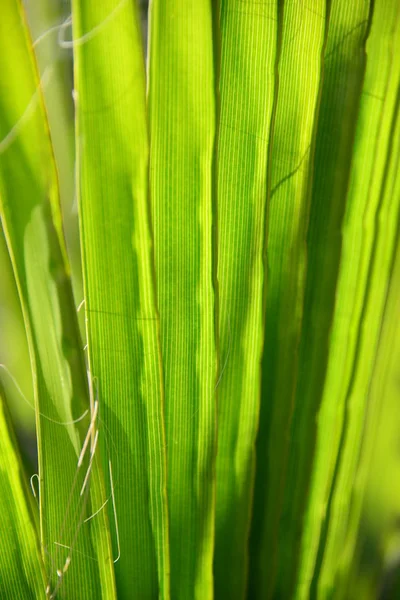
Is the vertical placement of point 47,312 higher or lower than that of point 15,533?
higher

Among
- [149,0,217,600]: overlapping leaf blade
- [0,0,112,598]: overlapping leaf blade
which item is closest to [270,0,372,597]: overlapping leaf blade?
[149,0,217,600]: overlapping leaf blade

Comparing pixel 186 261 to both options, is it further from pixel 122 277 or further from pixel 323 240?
pixel 323 240

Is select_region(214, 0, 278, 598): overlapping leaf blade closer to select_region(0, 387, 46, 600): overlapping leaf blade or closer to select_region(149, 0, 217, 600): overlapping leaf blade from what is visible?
select_region(149, 0, 217, 600): overlapping leaf blade

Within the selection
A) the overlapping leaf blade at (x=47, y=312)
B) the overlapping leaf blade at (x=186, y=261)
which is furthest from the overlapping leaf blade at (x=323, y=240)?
the overlapping leaf blade at (x=47, y=312)

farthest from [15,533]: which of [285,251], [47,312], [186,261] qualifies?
[285,251]

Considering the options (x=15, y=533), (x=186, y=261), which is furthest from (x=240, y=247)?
(x=15, y=533)

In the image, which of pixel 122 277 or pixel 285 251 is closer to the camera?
pixel 122 277
